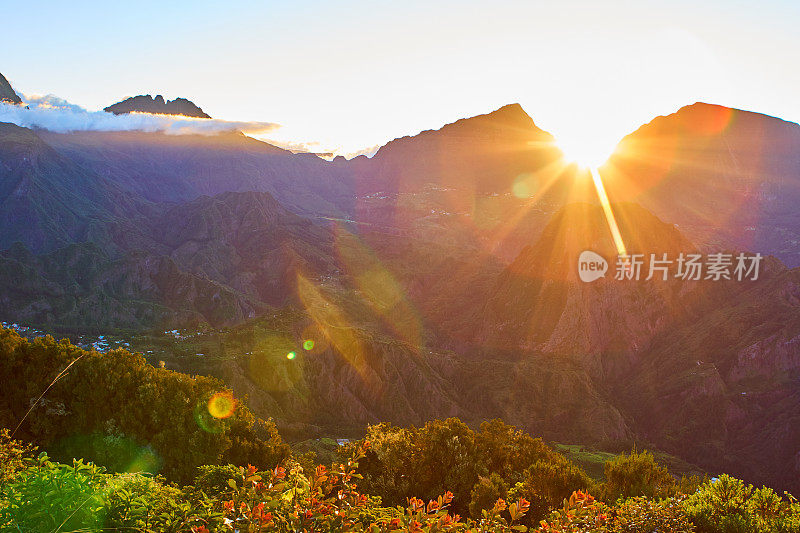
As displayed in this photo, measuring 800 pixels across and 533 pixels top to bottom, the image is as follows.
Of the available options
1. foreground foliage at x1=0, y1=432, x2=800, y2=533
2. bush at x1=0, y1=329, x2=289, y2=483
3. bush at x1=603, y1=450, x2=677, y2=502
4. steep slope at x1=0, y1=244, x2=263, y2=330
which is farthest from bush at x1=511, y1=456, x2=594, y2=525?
steep slope at x1=0, y1=244, x2=263, y2=330

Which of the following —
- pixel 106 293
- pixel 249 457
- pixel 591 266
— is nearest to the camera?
pixel 249 457

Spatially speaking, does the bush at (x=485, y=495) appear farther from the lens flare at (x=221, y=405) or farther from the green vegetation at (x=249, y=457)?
the lens flare at (x=221, y=405)

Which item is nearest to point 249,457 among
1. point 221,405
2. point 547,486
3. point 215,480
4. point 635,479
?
point 221,405

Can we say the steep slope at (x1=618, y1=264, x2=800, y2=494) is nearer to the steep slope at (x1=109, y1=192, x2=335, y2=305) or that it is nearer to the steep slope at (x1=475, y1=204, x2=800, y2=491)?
the steep slope at (x1=475, y1=204, x2=800, y2=491)

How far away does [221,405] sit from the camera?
23.9m

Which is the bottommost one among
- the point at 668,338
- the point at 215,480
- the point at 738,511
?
the point at 668,338

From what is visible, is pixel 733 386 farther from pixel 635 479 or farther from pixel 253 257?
pixel 253 257

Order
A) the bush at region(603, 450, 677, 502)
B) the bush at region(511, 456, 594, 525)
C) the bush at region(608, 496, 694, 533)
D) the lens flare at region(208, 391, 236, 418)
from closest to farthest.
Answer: the bush at region(608, 496, 694, 533) < the bush at region(511, 456, 594, 525) < the bush at region(603, 450, 677, 502) < the lens flare at region(208, 391, 236, 418)

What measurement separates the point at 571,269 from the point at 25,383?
9837 centimetres

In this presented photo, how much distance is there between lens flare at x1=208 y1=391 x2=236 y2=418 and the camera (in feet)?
76.7

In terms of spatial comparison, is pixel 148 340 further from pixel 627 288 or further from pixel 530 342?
pixel 627 288

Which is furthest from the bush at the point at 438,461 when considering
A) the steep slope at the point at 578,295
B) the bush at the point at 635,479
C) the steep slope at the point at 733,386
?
the steep slope at the point at 578,295

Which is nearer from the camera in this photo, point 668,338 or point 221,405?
point 221,405

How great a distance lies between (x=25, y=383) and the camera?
24.1 meters
